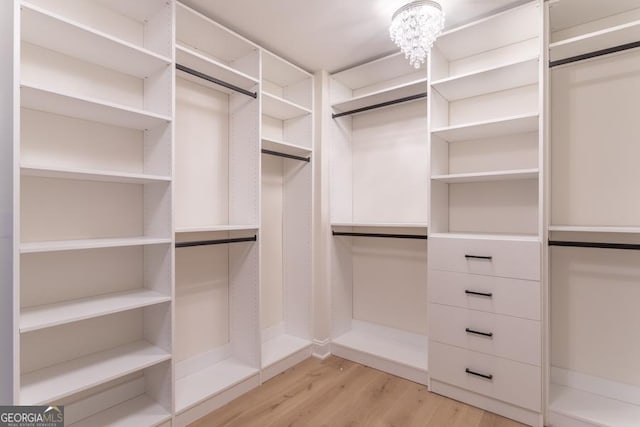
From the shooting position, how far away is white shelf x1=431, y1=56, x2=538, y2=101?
1.93 m

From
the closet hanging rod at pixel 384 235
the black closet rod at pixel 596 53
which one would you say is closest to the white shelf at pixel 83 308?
the closet hanging rod at pixel 384 235

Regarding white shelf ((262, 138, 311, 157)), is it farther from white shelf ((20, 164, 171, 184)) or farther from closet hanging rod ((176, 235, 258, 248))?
white shelf ((20, 164, 171, 184))

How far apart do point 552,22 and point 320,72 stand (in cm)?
164

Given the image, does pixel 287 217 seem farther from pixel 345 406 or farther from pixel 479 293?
pixel 479 293

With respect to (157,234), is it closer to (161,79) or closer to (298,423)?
(161,79)

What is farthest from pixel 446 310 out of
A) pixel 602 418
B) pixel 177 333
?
pixel 177 333

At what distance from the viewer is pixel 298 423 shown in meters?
1.88

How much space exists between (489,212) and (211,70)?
214 cm

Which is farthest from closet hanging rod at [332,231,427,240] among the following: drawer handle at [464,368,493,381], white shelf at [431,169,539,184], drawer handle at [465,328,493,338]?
drawer handle at [464,368,493,381]

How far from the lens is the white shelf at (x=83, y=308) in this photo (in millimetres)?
1377

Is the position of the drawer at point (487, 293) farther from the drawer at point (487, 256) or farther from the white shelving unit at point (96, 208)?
the white shelving unit at point (96, 208)

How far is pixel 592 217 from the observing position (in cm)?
197

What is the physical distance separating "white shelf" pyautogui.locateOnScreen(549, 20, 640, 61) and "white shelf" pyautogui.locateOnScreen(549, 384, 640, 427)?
2051 mm

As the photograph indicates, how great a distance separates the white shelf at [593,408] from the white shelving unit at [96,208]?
2.23 meters
